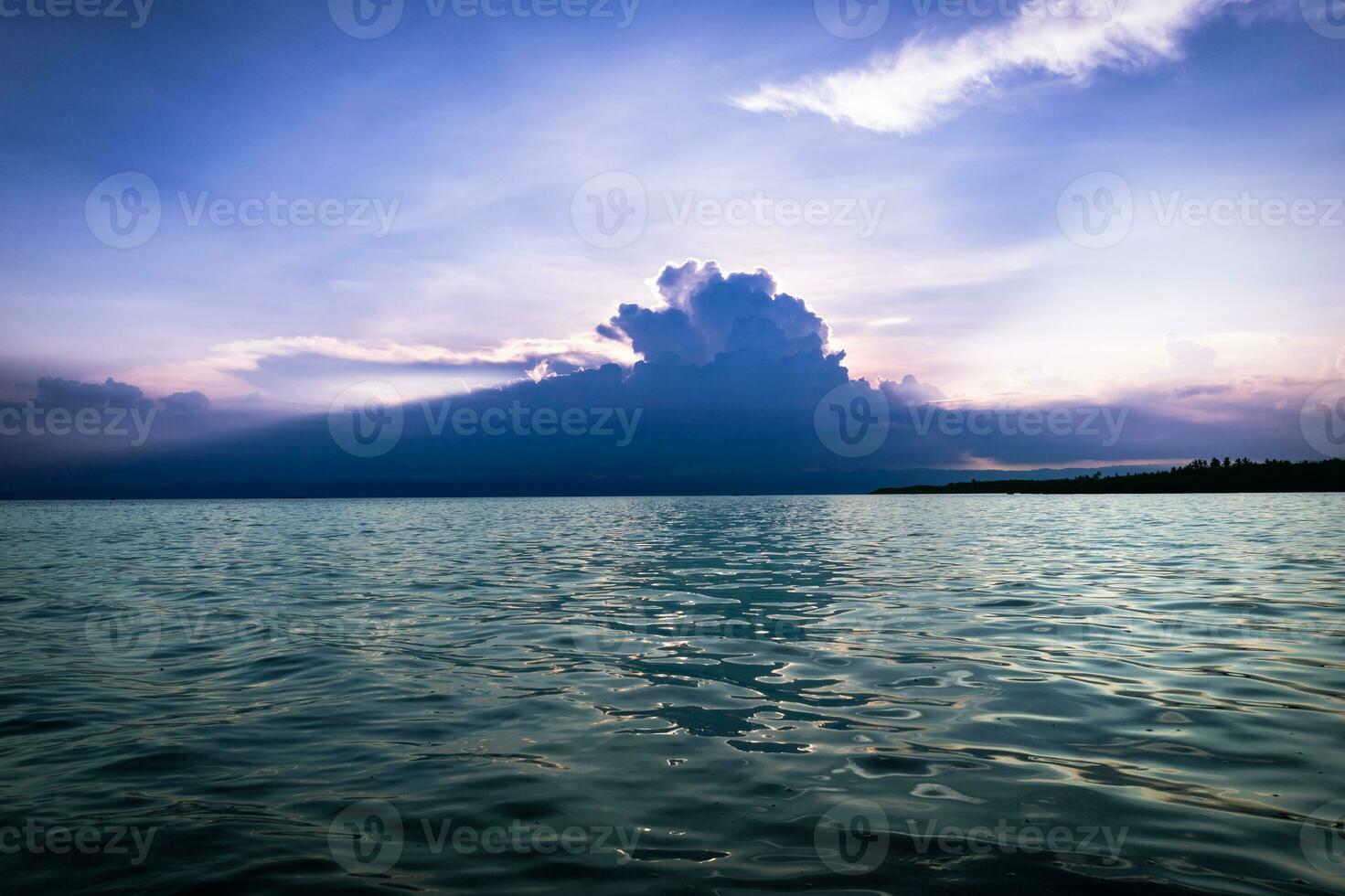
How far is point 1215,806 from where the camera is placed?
752 centimetres

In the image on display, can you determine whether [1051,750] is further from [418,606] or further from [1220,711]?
[418,606]

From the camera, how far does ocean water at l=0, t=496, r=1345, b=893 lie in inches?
256

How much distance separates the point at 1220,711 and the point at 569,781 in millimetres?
8946

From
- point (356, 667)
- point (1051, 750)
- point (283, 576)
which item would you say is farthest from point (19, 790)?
point (283, 576)
